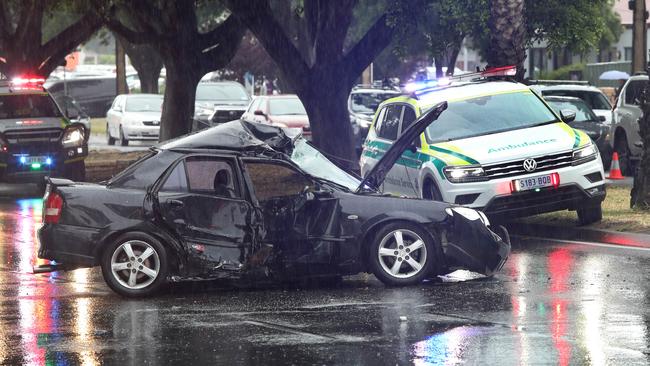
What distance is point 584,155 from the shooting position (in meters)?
14.9

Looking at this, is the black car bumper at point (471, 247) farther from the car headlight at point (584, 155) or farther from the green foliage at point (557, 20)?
the green foliage at point (557, 20)

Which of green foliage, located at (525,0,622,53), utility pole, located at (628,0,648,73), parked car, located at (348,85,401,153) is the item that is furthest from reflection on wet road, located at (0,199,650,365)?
utility pole, located at (628,0,648,73)

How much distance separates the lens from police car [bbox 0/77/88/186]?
23.0 metres

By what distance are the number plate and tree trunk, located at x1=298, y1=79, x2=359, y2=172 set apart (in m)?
8.46

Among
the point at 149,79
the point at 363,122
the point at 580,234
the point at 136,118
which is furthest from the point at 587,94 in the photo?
the point at 149,79

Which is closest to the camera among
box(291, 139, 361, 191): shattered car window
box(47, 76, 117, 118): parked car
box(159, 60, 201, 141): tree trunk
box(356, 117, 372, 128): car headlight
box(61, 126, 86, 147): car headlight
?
box(291, 139, 361, 191): shattered car window

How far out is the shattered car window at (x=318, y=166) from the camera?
11.9 metres

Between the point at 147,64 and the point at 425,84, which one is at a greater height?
the point at 147,64

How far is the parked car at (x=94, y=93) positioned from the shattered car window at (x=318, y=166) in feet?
180

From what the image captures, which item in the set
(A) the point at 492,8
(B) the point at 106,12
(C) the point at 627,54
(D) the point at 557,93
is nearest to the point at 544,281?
(A) the point at 492,8

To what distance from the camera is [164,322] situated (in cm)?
998

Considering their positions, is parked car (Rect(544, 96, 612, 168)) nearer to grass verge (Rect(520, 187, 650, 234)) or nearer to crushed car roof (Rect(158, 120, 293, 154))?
grass verge (Rect(520, 187, 650, 234))

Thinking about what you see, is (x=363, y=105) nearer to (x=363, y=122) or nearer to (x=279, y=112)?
(x=363, y=122)

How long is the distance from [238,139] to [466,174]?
3.62 m
